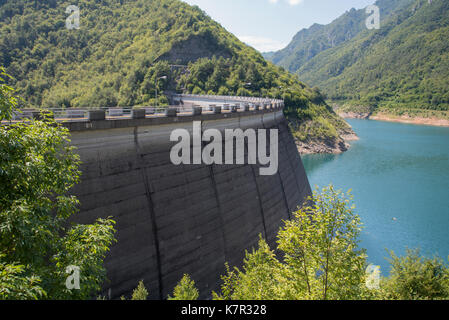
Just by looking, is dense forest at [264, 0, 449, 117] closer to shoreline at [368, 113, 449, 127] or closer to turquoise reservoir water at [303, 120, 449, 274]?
shoreline at [368, 113, 449, 127]

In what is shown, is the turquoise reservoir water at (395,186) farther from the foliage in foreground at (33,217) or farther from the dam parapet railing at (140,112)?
the foliage in foreground at (33,217)

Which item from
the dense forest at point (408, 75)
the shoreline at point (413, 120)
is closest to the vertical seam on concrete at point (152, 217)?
the shoreline at point (413, 120)

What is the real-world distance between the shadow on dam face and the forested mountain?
42672 mm

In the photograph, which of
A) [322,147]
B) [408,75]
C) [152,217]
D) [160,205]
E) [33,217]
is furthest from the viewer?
[408,75]

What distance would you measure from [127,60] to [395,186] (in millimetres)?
65762

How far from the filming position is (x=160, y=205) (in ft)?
45.9

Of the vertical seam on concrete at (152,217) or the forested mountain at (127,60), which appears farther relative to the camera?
the forested mountain at (127,60)

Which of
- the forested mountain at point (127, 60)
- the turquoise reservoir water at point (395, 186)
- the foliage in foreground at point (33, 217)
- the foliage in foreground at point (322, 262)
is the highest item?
the forested mountain at point (127, 60)

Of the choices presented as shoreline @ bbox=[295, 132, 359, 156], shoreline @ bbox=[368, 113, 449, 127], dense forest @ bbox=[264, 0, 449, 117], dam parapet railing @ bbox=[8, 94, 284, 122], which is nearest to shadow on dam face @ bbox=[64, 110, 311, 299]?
dam parapet railing @ bbox=[8, 94, 284, 122]

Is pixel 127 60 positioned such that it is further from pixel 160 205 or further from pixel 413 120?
pixel 413 120

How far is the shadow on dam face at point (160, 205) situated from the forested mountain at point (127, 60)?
42.7m

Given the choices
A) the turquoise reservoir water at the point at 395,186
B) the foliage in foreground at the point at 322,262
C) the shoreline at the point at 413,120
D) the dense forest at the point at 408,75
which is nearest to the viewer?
the foliage in foreground at the point at 322,262

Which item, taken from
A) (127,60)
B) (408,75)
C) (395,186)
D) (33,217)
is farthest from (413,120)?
(33,217)

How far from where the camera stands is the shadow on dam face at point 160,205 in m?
12.2
